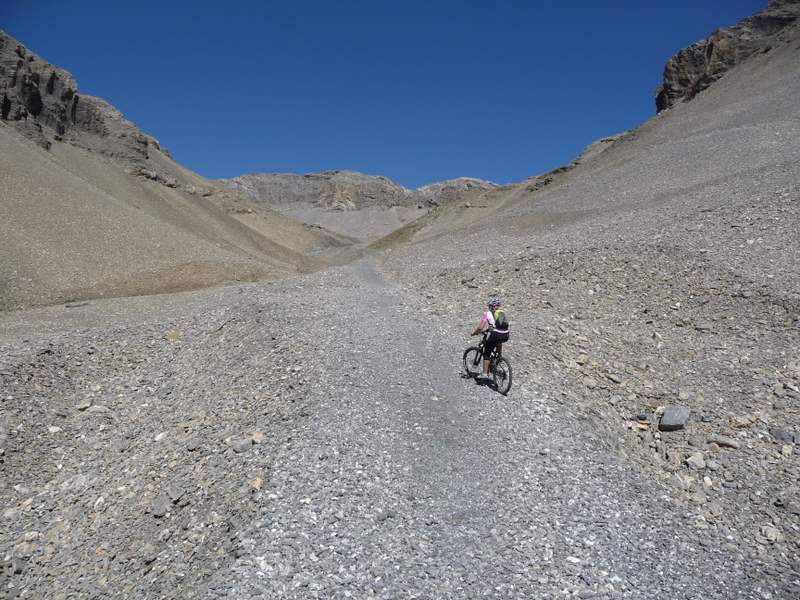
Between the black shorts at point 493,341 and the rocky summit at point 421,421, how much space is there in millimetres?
821

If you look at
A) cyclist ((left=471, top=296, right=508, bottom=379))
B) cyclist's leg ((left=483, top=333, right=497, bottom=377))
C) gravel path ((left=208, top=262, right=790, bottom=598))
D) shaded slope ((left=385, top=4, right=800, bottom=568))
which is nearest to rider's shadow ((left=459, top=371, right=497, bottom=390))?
cyclist's leg ((left=483, top=333, right=497, bottom=377))

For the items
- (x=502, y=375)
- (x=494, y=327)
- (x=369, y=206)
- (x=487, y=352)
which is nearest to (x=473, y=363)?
(x=487, y=352)

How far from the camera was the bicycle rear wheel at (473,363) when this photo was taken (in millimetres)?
12000

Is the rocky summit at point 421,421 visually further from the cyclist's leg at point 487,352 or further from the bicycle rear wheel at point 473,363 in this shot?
the cyclist's leg at point 487,352

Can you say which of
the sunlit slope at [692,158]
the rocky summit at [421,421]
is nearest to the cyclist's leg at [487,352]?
the rocky summit at [421,421]

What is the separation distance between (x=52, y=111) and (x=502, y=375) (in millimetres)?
53114

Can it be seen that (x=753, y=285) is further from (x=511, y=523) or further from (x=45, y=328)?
(x=45, y=328)

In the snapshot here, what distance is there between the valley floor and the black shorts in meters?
0.82

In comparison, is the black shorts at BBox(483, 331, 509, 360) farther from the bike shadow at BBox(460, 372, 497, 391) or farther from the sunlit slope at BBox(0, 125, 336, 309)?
the sunlit slope at BBox(0, 125, 336, 309)

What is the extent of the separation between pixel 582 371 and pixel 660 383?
1.96 metres

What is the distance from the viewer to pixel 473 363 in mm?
12211

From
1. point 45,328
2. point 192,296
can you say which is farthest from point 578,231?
point 45,328

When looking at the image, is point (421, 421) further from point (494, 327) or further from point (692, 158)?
point (692, 158)

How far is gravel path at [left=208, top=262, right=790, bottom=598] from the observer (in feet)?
20.2
